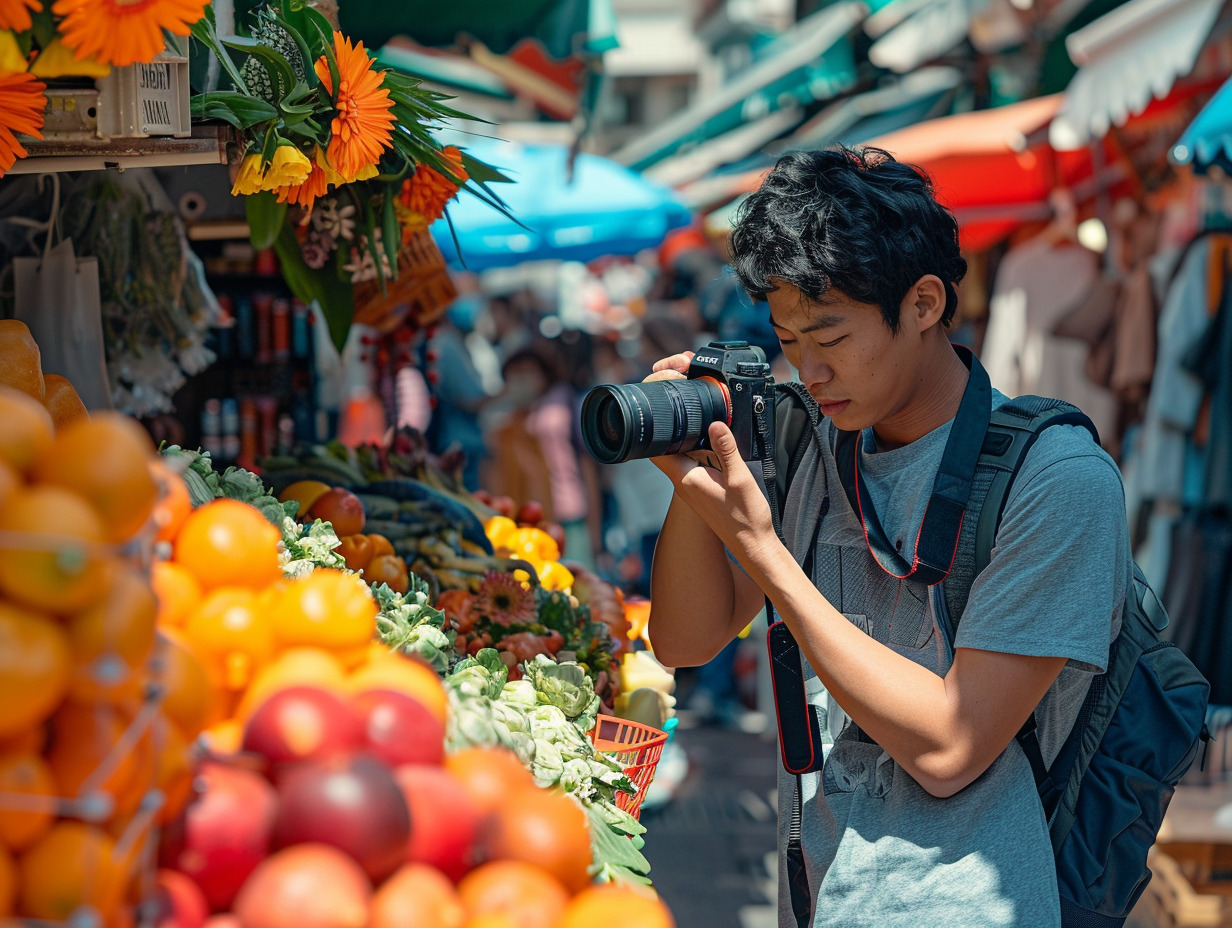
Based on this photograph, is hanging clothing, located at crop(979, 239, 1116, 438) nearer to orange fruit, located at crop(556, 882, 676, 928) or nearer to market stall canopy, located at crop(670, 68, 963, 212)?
market stall canopy, located at crop(670, 68, 963, 212)

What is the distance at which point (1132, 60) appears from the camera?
158 inches

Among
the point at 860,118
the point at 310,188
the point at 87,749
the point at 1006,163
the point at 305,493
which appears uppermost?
the point at 860,118

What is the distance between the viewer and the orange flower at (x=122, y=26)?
111 centimetres

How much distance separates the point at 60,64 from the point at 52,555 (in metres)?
0.61

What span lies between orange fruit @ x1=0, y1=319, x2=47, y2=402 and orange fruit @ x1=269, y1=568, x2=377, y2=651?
27.2 inches

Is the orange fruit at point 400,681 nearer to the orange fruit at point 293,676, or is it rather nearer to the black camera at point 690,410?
the orange fruit at point 293,676

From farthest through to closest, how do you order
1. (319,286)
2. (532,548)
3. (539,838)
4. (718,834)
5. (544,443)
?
1. (544,443)
2. (718,834)
3. (532,548)
4. (319,286)
5. (539,838)

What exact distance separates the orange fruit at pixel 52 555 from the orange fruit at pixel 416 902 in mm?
314

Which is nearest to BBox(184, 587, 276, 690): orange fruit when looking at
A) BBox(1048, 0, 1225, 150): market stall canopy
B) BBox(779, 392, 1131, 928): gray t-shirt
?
BBox(779, 392, 1131, 928): gray t-shirt

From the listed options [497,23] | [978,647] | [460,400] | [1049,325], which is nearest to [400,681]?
[978,647]

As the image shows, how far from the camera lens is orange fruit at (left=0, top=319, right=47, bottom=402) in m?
1.59

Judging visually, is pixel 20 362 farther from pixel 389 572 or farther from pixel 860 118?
pixel 860 118

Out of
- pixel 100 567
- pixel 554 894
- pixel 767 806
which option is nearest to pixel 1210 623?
pixel 767 806

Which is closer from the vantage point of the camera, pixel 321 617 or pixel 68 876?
pixel 68 876
